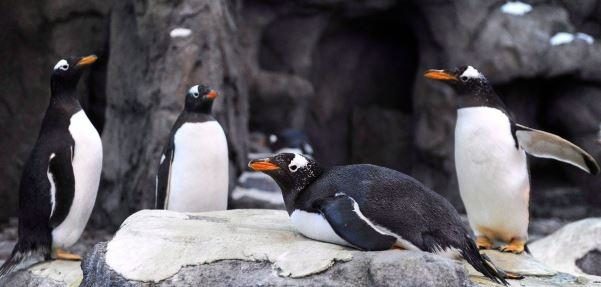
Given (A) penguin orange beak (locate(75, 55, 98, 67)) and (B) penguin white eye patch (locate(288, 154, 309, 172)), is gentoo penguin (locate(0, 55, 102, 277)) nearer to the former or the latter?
(A) penguin orange beak (locate(75, 55, 98, 67))

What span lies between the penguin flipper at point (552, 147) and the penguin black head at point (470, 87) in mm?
205

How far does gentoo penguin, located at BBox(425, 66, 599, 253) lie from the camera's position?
4.36 meters

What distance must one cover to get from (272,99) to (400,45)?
76.7 inches

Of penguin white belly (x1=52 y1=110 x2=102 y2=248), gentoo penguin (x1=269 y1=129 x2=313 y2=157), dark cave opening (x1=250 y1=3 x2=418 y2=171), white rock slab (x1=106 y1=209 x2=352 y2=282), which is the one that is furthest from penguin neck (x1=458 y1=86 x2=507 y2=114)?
dark cave opening (x1=250 y1=3 x2=418 y2=171)

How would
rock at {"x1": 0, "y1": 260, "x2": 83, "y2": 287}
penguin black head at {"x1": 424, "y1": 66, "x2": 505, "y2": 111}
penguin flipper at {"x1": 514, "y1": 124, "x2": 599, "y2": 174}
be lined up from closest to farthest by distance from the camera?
rock at {"x1": 0, "y1": 260, "x2": 83, "y2": 287} → penguin flipper at {"x1": 514, "y1": 124, "x2": 599, "y2": 174} → penguin black head at {"x1": 424, "y1": 66, "x2": 505, "y2": 111}

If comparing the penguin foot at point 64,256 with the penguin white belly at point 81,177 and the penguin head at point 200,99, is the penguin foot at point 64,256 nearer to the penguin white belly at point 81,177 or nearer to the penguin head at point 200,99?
the penguin white belly at point 81,177

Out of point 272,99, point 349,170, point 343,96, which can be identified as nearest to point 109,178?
point 272,99

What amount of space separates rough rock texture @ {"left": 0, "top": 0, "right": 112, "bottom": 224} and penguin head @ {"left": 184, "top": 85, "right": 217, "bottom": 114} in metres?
3.07

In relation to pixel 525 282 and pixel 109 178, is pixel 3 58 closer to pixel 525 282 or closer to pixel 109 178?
pixel 109 178

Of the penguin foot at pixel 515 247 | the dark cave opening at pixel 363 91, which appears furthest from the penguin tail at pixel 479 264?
the dark cave opening at pixel 363 91

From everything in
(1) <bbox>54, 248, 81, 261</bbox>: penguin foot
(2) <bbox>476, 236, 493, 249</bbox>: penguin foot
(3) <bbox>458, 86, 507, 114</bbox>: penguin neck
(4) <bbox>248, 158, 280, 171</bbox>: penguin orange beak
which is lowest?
(1) <bbox>54, 248, 81, 261</bbox>: penguin foot

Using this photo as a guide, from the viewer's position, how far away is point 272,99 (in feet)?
30.5

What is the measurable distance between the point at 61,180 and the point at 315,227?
1.63 m

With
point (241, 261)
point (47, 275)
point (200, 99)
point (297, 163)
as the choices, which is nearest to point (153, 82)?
point (200, 99)
